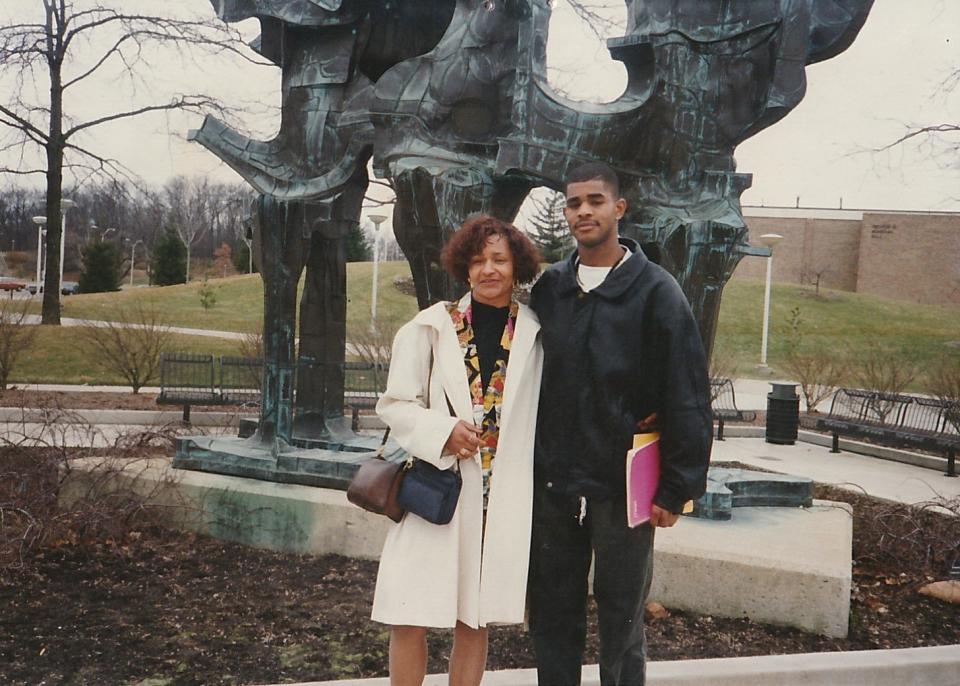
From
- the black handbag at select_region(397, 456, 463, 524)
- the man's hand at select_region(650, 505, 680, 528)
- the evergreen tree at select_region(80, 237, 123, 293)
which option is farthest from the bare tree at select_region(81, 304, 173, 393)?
the evergreen tree at select_region(80, 237, 123, 293)

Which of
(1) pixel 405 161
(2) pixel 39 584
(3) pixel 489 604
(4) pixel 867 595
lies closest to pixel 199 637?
(2) pixel 39 584

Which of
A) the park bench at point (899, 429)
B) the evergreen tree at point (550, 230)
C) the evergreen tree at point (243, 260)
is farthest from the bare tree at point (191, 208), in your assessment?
the park bench at point (899, 429)

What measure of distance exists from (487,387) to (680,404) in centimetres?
65

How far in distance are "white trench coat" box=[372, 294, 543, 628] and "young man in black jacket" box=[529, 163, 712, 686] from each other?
85 mm

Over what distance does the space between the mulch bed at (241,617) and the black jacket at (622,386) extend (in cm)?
173

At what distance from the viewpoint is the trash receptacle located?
1177 cm

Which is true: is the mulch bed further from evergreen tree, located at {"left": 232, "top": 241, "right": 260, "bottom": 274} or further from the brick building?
evergreen tree, located at {"left": 232, "top": 241, "right": 260, "bottom": 274}

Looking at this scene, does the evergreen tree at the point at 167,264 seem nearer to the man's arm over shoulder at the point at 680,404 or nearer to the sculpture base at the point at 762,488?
the sculpture base at the point at 762,488

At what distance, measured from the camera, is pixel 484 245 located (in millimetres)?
2885

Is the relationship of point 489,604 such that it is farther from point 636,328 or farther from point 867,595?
point 867,595

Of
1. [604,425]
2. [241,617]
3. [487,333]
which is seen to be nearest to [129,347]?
[241,617]

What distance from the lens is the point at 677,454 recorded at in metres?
2.61

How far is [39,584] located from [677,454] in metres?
4.08

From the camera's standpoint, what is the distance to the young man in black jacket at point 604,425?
2637 mm
